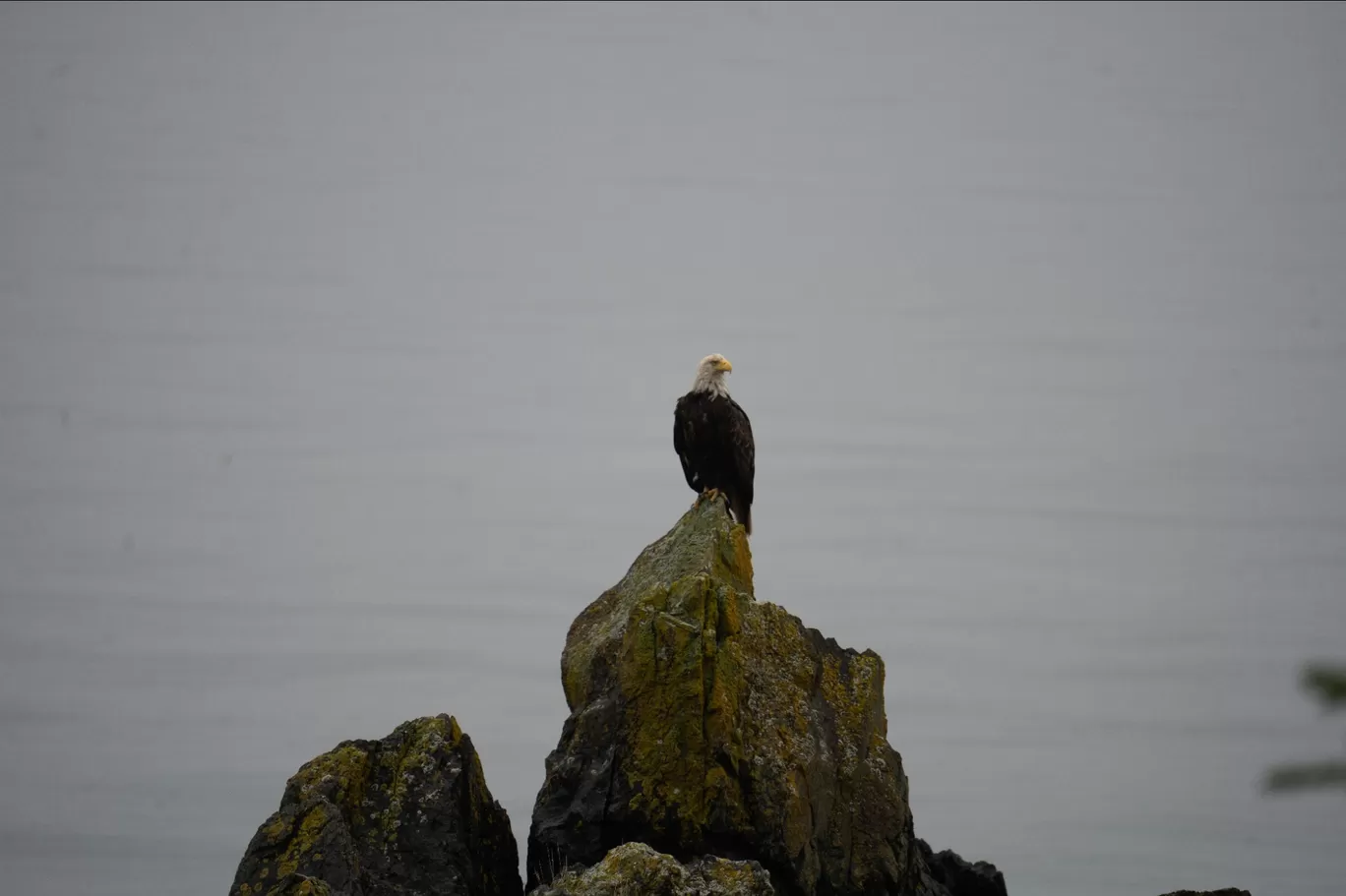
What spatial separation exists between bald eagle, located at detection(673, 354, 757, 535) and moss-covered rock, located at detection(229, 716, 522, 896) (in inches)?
222

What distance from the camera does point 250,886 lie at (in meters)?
9.91

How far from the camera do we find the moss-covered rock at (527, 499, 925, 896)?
10.3 m

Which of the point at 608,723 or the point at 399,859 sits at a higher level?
the point at 608,723

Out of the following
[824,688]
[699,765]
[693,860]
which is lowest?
[693,860]

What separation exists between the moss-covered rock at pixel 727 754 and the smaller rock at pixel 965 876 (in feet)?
2.88

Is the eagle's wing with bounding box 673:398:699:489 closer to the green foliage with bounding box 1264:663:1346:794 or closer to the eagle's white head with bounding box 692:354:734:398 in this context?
the eagle's white head with bounding box 692:354:734:398

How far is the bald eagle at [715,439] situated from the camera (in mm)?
16016

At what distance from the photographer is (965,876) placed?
40.2 feet

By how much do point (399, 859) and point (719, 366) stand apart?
7.73 metres

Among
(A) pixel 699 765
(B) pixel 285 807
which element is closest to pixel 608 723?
(A) pixel 699 765

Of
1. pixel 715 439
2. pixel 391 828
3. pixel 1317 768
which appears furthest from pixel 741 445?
pixel 1317 768

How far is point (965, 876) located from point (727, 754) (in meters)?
3.09

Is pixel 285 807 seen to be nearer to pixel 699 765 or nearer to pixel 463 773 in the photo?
pixel 463 773

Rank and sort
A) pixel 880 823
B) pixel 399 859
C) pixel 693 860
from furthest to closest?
pixel 880 823, pixel 399 859, pixel 693 860
